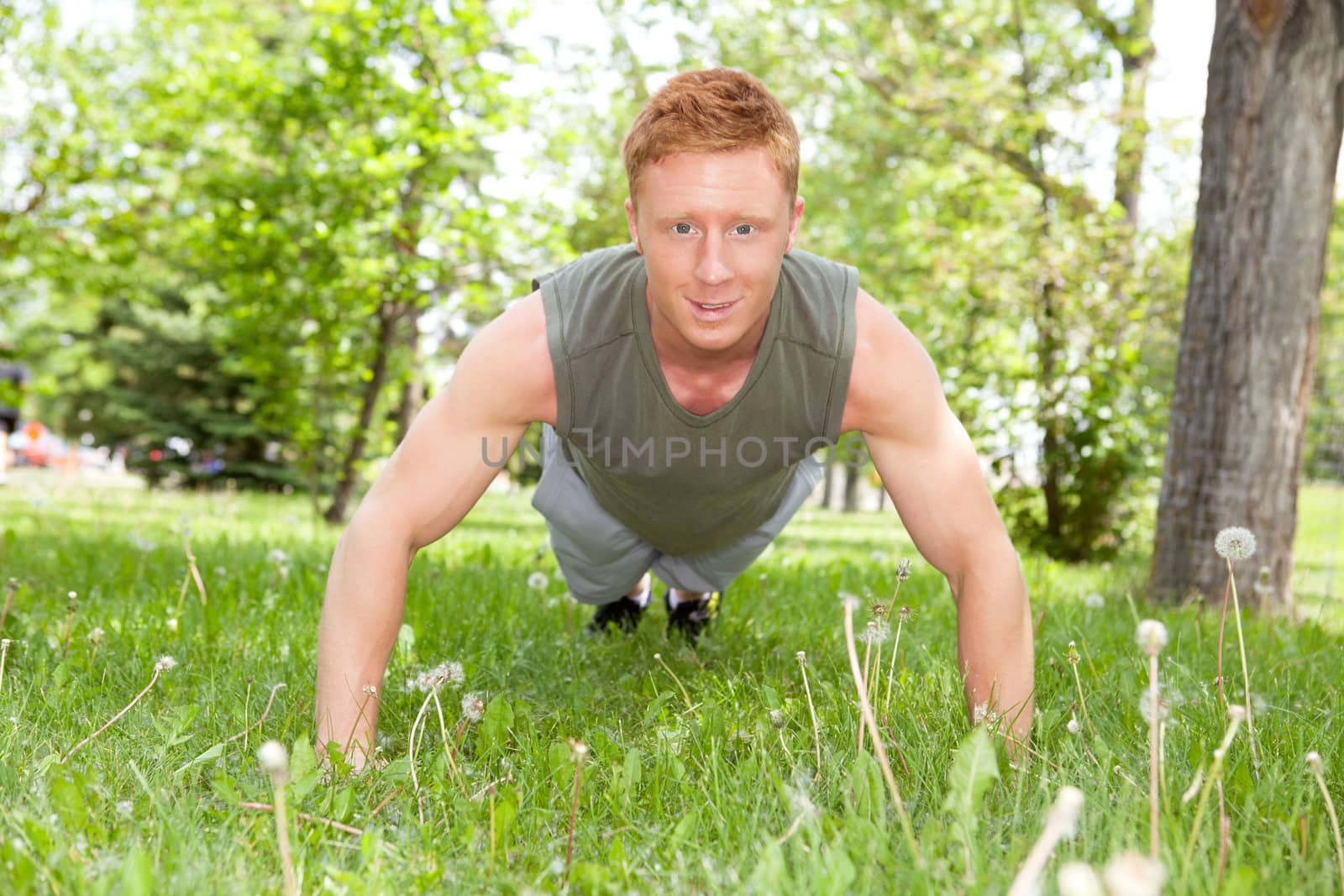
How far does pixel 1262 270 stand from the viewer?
15.8 ft

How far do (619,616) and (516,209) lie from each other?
19.1ft

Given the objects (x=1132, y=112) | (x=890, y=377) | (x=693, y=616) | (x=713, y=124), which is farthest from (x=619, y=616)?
(x=1132, y=112)

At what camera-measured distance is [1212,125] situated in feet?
16.2

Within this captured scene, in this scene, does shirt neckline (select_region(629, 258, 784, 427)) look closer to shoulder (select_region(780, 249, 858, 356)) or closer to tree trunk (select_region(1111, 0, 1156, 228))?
shoulder (select_region(780, 249, 858, 356))

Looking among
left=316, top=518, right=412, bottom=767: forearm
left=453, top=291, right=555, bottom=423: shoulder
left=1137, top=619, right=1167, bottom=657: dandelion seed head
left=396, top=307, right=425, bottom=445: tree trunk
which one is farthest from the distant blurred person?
left=1137, top=619, right=1167, bottom=657: dandelion seed head

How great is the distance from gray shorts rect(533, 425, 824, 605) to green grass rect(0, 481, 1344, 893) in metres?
0.21

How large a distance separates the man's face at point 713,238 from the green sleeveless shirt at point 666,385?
0.16 meters

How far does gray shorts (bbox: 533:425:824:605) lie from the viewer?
10.8 feet

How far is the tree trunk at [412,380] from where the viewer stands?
32.5ft

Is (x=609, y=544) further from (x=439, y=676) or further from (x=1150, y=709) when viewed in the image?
(x=1150, y=709)

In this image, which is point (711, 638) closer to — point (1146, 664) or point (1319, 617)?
point (1146, 664)

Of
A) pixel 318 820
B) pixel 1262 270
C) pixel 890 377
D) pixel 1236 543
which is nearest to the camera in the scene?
pixel 318 820

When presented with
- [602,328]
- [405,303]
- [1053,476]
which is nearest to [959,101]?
[1053,476]

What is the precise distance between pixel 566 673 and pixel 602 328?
1160 mm
